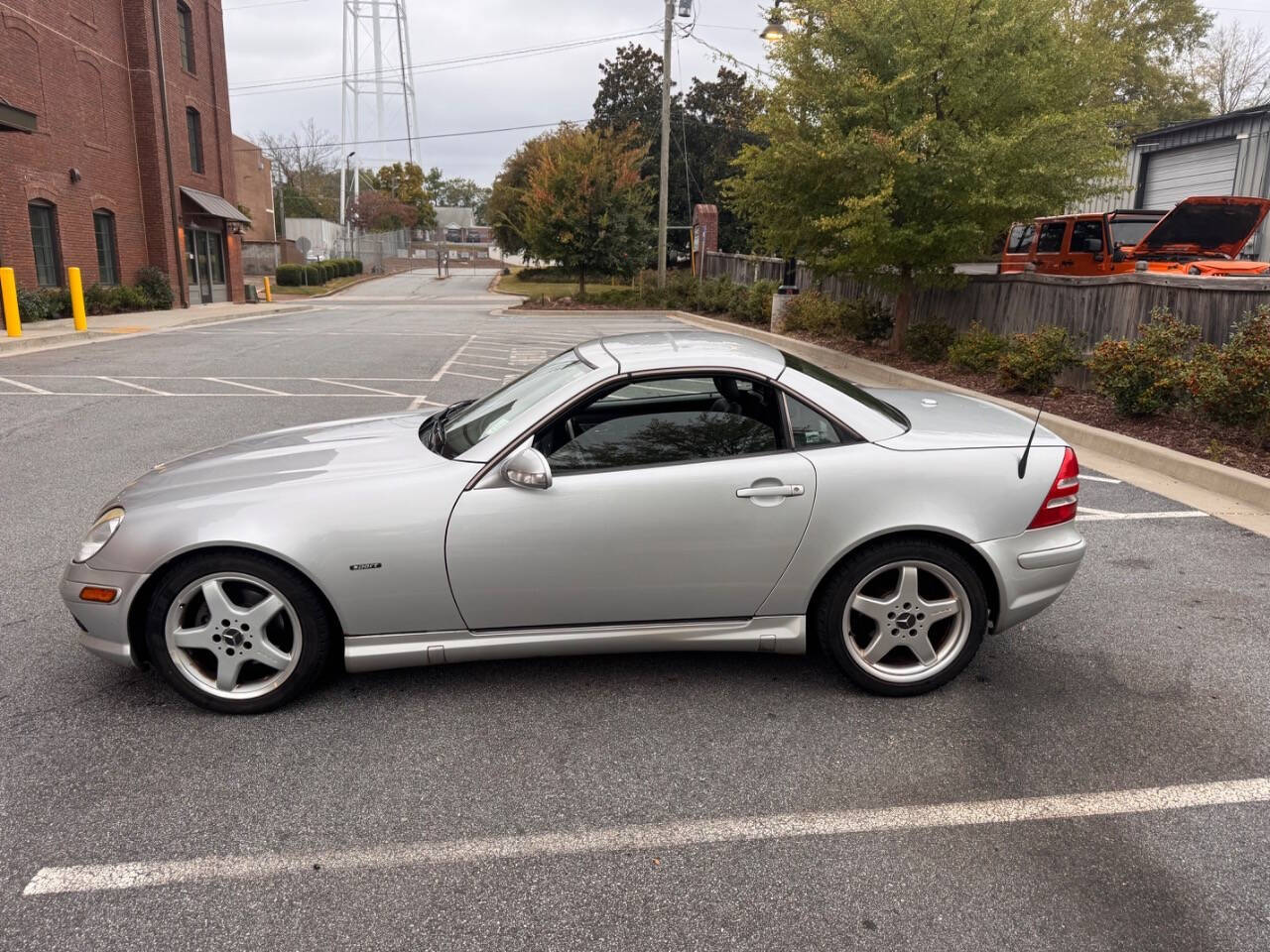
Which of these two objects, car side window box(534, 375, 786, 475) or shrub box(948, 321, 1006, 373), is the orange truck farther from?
car side window box(534, 375, 786, 475)

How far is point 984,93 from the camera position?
11531mm

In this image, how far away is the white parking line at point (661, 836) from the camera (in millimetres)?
2684

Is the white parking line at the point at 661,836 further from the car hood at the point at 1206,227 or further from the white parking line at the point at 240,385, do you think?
the car hood at the point at 1206,227

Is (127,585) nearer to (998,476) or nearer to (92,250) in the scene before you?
(998,476)

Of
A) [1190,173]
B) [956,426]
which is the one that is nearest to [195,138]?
[1190,173]

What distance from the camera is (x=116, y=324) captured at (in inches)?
850

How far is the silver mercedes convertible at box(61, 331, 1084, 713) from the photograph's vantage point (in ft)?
11.3

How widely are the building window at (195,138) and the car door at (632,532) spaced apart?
31596 mm

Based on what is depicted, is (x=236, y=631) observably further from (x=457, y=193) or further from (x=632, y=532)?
(x=457, y=193)

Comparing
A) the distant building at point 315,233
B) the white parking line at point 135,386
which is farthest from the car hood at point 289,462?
the distant building at point 315,233

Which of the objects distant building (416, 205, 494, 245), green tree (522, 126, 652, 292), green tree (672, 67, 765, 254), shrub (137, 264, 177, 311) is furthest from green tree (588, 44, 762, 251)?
distant building (416, 205, 494, 245)

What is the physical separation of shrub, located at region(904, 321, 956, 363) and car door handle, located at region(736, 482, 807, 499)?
1025cm

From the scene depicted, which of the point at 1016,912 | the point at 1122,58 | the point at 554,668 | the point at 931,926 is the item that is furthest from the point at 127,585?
the point at 1122,58

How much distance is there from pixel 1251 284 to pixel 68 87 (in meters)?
26.1
